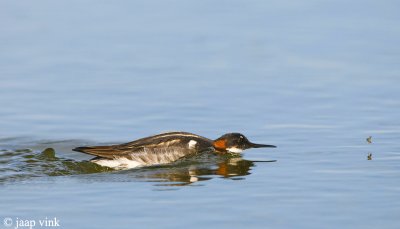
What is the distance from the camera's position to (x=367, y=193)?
17453 millimetres

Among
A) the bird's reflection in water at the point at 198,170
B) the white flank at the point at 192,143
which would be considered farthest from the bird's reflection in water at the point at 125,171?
the white flank at the point at 192,143

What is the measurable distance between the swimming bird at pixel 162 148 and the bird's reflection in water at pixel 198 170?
22cm

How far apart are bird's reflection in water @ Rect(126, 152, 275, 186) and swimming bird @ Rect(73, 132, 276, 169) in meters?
0.22

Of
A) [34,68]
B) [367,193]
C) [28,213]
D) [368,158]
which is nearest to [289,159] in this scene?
[368,158]

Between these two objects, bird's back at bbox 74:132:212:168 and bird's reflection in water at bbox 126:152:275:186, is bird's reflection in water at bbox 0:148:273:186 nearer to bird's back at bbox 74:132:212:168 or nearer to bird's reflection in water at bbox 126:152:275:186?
bird's reflection in water at bbox 126:152:275:186

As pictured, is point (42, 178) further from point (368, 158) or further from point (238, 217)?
point (368, 158)

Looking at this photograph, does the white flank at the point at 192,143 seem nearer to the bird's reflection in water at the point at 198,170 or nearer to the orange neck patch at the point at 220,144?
the bird's reflection in water at the point at 198,170

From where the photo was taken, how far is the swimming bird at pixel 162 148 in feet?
67.2

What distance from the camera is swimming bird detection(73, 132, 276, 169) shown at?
20.5 meters

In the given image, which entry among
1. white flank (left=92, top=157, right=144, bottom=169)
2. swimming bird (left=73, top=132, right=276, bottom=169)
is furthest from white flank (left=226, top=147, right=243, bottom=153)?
white flank (left=92, top=157, right=144, bottom=169)

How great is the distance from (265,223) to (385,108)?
8.10m

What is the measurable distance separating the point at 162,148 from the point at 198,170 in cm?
125

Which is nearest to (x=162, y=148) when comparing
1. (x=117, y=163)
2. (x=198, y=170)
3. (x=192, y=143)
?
(x=192, y=143)

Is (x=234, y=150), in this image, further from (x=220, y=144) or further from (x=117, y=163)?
(x=117, y=163)
